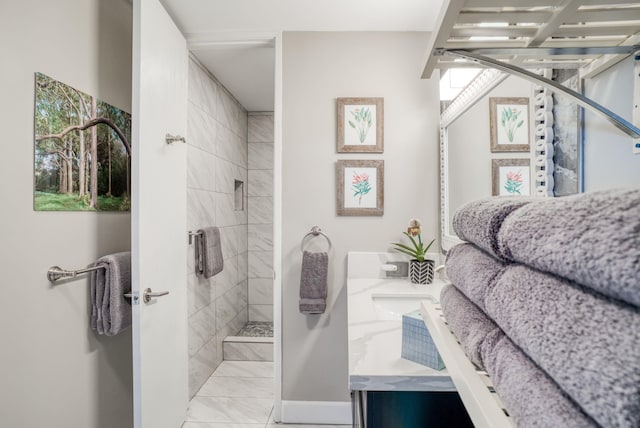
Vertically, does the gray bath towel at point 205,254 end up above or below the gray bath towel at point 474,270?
below

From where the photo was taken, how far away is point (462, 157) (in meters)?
1.53

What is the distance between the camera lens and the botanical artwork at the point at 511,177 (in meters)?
0.99

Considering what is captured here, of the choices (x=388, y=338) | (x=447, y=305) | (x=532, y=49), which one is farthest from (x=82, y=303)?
(x=532, y=49)

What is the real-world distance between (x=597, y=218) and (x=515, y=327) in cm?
12

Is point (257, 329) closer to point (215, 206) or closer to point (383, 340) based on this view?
point (215, 206)

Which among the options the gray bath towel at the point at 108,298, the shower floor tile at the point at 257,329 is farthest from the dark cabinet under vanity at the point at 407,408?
the shower floor tile at the point at 257,329

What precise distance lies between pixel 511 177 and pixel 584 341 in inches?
39.1

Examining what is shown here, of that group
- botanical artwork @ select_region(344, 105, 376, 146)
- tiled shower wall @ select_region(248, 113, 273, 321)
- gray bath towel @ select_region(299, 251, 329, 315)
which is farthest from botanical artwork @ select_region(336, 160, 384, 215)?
tiled shower wall @ select_region(248, 113, 273, 321)

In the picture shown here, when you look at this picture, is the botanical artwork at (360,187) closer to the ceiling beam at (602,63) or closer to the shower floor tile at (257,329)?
the ceiling beam at (602,63)

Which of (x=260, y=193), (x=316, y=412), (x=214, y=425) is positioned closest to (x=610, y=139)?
(x=316, y=412)

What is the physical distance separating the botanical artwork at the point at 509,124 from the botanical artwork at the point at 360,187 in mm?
783

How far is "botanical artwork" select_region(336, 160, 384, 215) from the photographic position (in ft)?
6.23

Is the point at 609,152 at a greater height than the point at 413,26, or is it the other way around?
the point at 413,26

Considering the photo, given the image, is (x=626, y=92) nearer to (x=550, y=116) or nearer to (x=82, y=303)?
(x=550, y=116)
